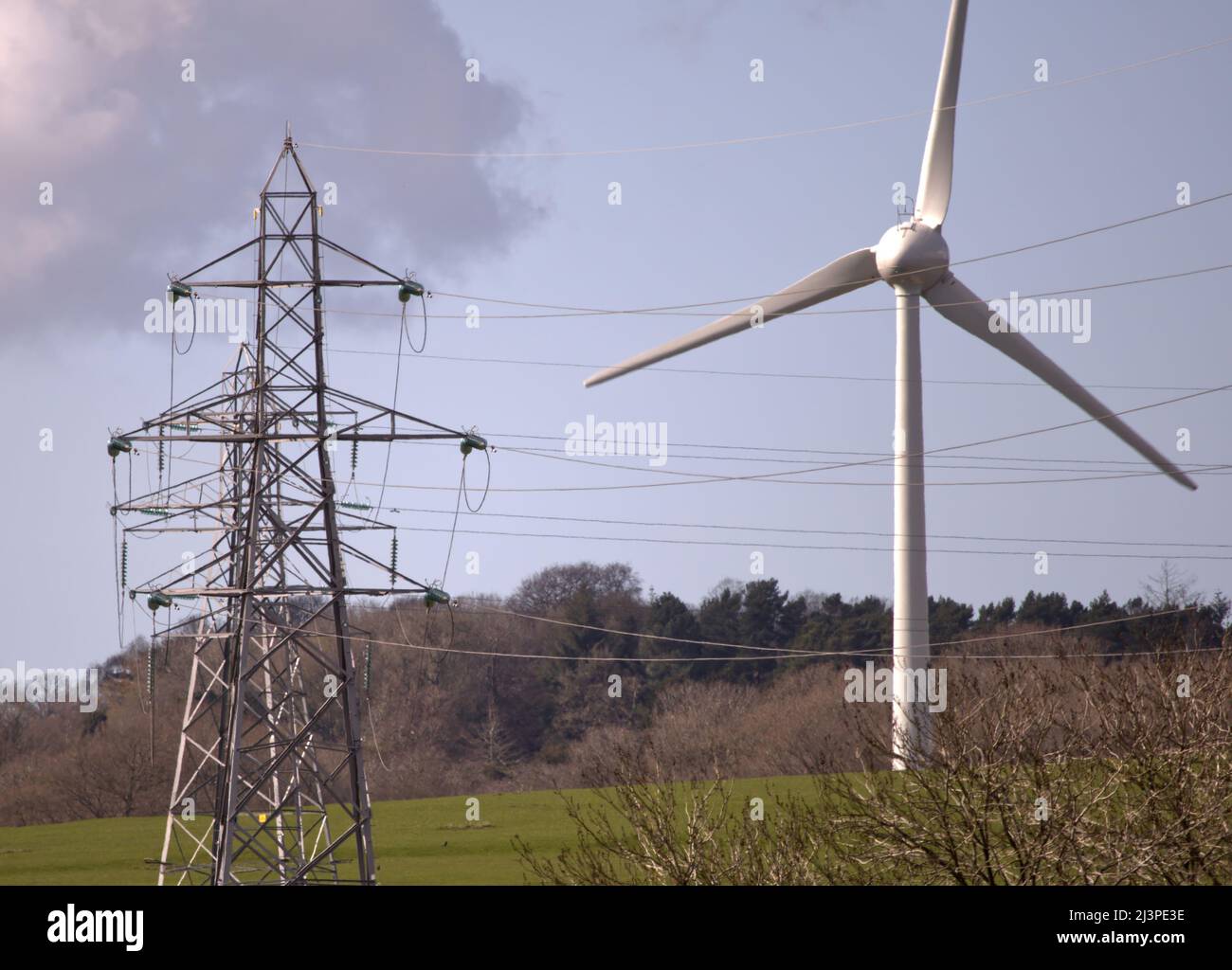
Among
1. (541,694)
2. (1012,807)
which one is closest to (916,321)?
(1012,807)

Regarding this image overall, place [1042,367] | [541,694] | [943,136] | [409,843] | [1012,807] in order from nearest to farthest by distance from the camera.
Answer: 1. [1012,807]
2. [1042,367]
3. [943,136]
4. [409,843]
5. [541,694]

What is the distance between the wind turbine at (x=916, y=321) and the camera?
118 ft

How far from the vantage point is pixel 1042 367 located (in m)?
35.8

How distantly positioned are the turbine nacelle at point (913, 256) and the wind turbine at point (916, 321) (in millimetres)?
24

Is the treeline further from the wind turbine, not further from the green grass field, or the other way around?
the wind turbine

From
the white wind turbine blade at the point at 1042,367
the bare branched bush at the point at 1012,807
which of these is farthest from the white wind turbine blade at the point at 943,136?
the bare branched bush at the point at 1012,807

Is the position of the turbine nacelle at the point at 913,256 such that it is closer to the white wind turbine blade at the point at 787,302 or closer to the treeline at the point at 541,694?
the white wind turbine blade at the point at 787,302

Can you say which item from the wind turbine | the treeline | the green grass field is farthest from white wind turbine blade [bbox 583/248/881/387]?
the treeline

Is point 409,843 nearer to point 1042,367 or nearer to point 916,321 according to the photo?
point 916,321

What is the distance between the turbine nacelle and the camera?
129 feet

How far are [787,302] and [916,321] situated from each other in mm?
3623

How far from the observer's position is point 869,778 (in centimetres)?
1844
